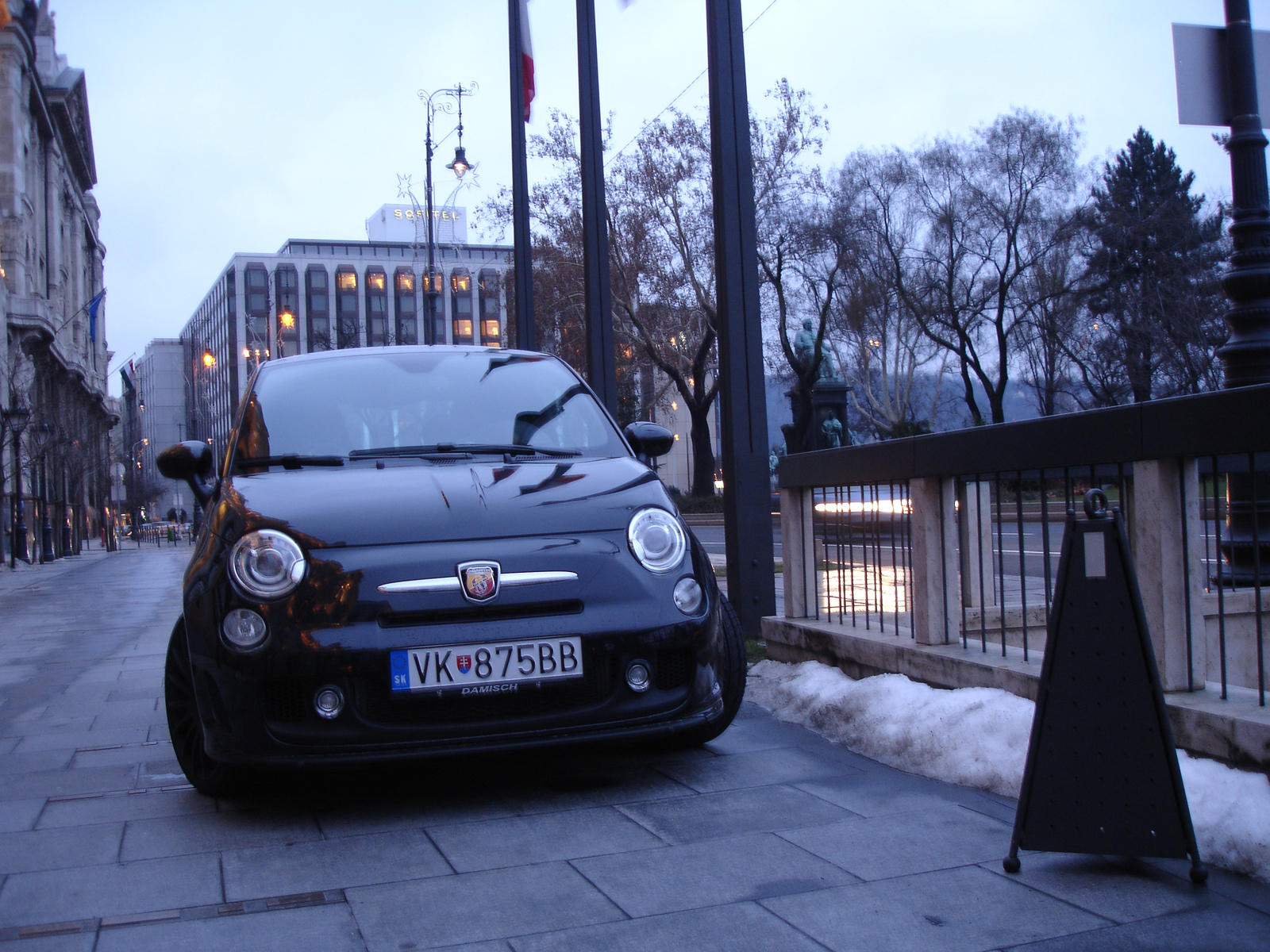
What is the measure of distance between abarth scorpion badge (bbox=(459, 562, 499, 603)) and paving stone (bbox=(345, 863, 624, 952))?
2.60 feet

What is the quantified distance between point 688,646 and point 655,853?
0.71 meters

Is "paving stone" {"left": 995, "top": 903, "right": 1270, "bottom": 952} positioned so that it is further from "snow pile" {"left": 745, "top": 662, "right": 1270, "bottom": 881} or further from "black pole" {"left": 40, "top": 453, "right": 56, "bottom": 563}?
"black pole" {"left": 40, "top": 453, "right": 56, "bottom": 563}

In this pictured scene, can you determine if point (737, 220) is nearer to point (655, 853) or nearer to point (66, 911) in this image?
point (655, 853)

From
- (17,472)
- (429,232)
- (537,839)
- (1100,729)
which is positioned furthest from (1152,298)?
(537,839)

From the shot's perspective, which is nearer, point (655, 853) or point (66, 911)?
point (66, 911)

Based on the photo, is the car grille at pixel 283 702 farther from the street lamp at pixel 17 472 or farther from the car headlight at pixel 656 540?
the street lamp at pixel 17 472

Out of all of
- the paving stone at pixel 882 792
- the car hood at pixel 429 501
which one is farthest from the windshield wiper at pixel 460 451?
the paving stone at pixel 882 792

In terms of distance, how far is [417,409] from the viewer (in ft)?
15.3

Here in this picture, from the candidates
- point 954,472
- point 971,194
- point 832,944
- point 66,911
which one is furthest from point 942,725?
point 971,194

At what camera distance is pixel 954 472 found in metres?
4.50

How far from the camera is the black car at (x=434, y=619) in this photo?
343 centimetres

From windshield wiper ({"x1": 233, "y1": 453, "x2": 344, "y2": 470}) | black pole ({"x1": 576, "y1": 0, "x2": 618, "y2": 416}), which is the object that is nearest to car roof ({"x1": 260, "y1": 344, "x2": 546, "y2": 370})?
windshield wiper ({"x1": 233, "y1": 453, "x2": 344, "y2": 470})

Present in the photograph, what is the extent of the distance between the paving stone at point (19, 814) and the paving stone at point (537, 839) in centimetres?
134

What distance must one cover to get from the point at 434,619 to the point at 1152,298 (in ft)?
116
